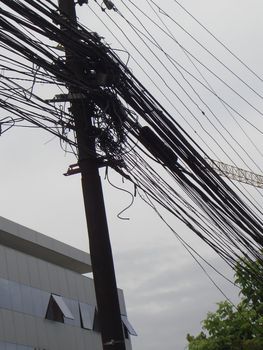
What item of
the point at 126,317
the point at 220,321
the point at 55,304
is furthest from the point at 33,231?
the point at 220,321

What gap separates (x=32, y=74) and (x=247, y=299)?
513 inches

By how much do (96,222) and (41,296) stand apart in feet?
86.4

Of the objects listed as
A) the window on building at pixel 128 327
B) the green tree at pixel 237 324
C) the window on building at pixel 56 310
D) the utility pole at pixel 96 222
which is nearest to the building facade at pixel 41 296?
the window on building at pixel 56 310

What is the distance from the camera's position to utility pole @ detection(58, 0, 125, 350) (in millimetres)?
9891

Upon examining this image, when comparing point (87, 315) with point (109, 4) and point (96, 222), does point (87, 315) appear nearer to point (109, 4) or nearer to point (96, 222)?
point (109, 4)

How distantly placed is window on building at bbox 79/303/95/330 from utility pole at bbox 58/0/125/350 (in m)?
29.6

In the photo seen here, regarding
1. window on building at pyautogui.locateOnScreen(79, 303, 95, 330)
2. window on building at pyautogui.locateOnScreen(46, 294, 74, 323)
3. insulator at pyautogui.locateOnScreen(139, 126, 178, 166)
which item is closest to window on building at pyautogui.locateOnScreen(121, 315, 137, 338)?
window on building at pyautogui.locateOnScreen(79, 303, 95, 330)

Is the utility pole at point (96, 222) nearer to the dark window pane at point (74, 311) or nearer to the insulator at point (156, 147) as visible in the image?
the insulator at point (156, 147)

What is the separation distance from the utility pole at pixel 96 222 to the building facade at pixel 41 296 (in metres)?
22.8

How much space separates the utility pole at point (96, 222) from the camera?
9891 mm

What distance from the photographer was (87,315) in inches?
1578

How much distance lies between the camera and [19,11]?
356 inches

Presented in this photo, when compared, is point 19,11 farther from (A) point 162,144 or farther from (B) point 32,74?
(A) point 162,144

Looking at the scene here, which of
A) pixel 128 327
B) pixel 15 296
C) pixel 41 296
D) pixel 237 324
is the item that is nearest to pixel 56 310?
pixel 41 296
